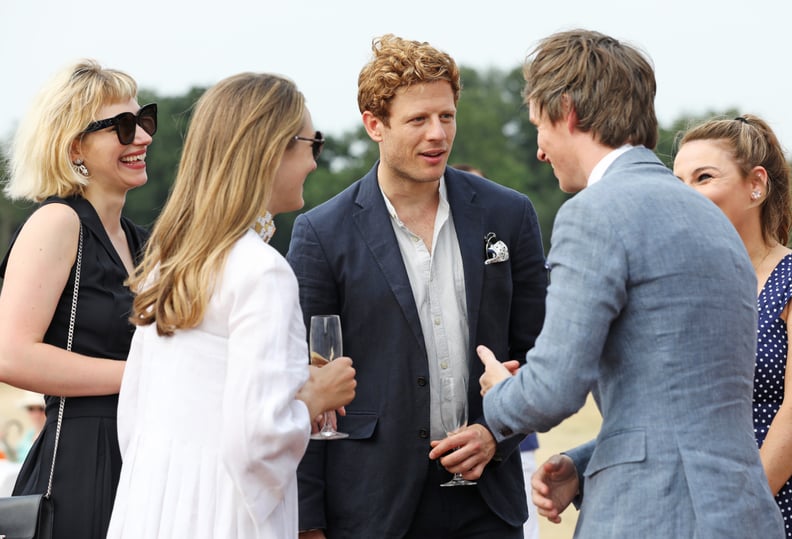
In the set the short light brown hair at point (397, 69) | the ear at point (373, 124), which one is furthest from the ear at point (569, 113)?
the ear at point (373, 124)

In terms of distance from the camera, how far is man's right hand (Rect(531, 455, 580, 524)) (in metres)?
3.47

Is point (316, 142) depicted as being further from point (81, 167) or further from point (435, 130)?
point (81, 167)

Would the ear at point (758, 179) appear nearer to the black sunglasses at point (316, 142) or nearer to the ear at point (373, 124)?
the ear at point (373, 124)

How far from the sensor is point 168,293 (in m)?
3.46

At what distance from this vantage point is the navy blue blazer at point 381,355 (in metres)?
4.37

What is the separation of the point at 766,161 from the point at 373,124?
171 cm

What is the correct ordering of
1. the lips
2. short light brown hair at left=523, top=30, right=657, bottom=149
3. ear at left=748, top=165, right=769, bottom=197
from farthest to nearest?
ear at left=748, top=165, right=769, bottom=197
the lips
short light brown hair at left=523, top=30, right=657, bottom=149

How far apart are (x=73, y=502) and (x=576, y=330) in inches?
84.8

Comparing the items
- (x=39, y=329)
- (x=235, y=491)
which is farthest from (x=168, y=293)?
(x=39, y=329)

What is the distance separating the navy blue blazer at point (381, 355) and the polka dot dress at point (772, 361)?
914 millimetres

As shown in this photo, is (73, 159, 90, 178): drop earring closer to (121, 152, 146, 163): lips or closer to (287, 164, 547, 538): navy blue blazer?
(121, 152, 146, 163): lips

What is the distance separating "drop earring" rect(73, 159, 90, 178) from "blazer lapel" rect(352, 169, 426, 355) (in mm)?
1116

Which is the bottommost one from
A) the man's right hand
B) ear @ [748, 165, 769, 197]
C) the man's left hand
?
the man's right hand

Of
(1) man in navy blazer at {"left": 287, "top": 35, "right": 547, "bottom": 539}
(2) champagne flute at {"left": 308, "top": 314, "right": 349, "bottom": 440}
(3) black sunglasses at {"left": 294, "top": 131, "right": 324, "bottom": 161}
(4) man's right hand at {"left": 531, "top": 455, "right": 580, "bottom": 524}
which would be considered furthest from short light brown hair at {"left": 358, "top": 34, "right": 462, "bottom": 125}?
(4) man's right hand at {"left": 531, "top": 455, "right": 580, "bottom": 524}
